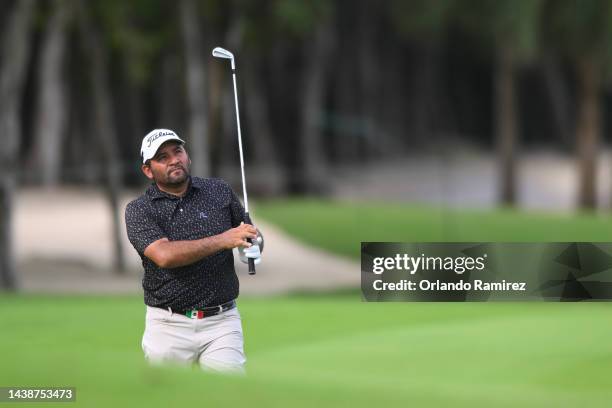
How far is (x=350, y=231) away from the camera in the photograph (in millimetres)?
36188

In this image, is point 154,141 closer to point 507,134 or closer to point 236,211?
point 236,211

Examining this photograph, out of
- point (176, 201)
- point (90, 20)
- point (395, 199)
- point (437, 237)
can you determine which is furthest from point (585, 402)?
point (395, 199)

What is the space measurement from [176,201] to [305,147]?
3948cm

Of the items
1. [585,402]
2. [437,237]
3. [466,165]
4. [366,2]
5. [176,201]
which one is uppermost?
[366,2]

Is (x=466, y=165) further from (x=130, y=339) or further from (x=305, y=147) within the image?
(x=130, y=339)

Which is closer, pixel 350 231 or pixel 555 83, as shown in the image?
pixel 350 231

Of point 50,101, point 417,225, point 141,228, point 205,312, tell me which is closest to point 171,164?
point 141,228

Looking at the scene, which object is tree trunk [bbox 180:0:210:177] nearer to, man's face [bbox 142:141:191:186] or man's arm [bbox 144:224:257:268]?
man's face [bbox 142:141:191:186]

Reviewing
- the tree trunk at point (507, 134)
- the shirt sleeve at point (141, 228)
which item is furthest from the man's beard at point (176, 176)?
the tree trunk at point (507, 134)

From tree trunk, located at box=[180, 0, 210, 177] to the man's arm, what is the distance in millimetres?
21478

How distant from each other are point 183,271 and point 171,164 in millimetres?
583

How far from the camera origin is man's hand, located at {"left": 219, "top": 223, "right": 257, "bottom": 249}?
6988mm

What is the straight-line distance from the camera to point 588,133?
39.0m

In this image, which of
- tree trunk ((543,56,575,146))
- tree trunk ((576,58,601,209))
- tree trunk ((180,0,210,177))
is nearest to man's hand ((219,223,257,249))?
tree trunk ((180,0,210,177))
